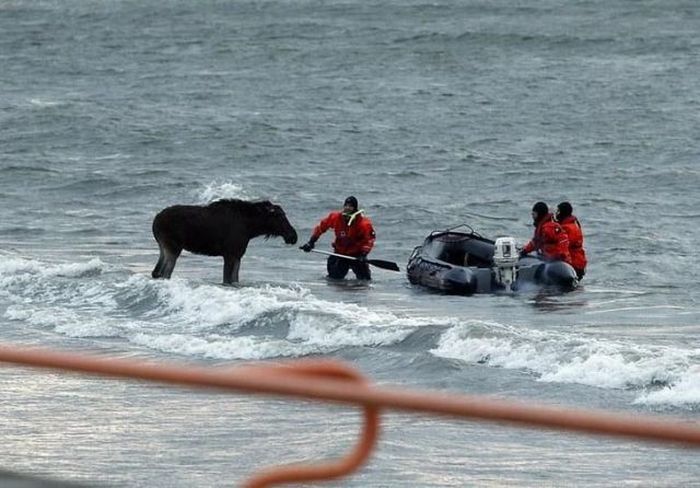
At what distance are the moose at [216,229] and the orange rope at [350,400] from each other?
18141mm

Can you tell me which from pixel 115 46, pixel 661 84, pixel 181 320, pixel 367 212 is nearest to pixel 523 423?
pixel 181 320

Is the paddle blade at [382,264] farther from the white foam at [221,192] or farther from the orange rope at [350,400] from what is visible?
the orange rope at [350,400]

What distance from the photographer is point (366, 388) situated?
350 cm

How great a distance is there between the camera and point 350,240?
23.7 m

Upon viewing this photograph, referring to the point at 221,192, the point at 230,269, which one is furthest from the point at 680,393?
the point at 221,192

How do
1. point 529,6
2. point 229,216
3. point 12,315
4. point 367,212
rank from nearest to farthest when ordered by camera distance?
point 12,315, point 229,216, point 367,212, point 529,6

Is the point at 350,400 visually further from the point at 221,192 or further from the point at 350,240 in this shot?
the point at 221,192

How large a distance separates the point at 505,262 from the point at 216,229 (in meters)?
3.73

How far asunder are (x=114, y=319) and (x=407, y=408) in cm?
1621

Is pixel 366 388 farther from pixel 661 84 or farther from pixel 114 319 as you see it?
pixel 661 84

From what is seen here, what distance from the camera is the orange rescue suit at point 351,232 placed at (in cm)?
2344

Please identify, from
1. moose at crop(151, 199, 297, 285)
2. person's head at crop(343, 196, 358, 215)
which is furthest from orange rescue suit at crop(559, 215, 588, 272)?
moose at crop(151, 199, 297, 285)

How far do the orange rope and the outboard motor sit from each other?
18423mm

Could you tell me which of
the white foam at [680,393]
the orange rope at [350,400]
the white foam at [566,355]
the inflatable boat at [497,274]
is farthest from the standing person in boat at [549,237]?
the orange rope at [350,400]
